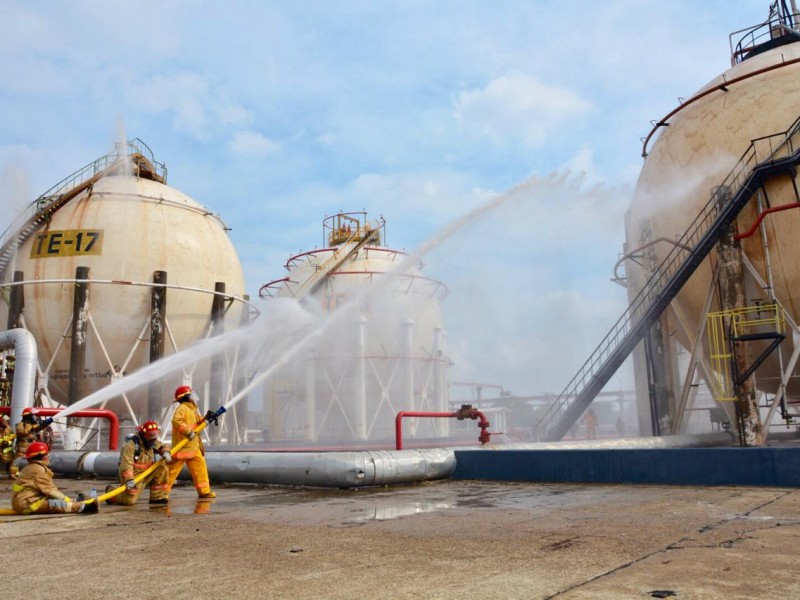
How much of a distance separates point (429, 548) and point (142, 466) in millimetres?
5566

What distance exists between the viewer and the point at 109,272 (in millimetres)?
22141

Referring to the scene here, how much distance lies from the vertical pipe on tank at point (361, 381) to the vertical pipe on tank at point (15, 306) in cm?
1394

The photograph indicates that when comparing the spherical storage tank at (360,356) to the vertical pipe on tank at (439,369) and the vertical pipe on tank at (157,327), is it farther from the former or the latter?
the vertical pipe on tank at (157,327)

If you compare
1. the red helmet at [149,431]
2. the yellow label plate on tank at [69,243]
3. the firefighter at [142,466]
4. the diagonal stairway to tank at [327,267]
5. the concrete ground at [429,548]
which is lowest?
the concrete ground at [429,548]

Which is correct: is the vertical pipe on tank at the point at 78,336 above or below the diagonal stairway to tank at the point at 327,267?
below

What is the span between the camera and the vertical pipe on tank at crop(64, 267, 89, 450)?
21031 mm

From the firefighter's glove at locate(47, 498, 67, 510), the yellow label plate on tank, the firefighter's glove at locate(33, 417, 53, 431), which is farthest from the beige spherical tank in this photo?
the yellow label plate on tank

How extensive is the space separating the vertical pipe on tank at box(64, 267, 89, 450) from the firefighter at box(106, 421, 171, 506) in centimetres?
1328

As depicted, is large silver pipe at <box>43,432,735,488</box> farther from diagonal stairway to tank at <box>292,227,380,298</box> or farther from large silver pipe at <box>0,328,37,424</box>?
diagonal stairway to tank at <box>292,227,380,298</box>

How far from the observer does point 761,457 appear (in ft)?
28.3

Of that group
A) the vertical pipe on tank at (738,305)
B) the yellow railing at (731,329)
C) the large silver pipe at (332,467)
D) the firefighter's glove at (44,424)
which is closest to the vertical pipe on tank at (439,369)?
the yellow railing at (731,329)

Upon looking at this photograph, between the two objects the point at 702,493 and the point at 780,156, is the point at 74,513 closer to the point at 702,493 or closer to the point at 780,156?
the point at 702,493

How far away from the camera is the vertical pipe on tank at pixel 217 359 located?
23969mm

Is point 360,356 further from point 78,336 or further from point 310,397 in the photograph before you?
point 78,336
